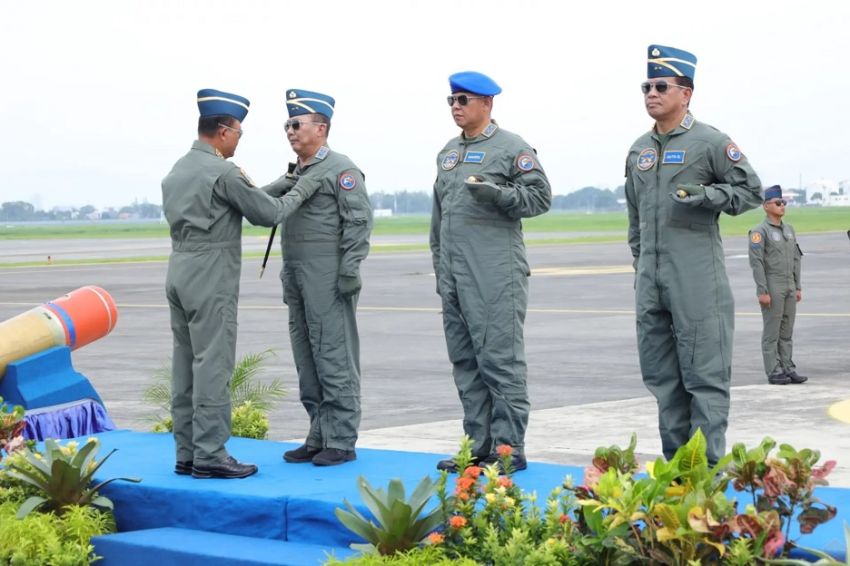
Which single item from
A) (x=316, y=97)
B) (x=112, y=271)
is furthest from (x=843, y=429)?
(x=112, y=271)

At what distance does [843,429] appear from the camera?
10.2 meters

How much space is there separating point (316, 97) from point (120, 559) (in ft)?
8.74

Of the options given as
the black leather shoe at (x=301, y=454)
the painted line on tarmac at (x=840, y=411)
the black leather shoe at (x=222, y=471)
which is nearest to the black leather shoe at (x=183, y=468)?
the black leather shoe at (x=222, y=471)

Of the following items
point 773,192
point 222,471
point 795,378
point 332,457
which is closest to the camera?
point 222,471

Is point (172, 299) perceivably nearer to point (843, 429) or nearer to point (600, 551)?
point (600, 551)

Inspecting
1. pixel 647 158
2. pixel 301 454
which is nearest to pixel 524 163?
pixel 647 158

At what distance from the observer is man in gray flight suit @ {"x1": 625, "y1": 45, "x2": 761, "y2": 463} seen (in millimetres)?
6535

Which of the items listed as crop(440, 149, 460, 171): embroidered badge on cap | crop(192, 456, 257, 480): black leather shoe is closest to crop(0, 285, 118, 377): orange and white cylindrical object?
crop(192, 456, 257, 480): black leather shoe

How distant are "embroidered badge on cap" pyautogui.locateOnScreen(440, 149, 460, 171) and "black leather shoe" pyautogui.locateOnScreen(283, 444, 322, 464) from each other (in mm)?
1703

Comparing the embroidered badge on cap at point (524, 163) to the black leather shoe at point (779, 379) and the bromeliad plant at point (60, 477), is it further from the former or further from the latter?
the black leather shoe at point (779, 379)

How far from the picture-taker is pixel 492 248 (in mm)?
7203

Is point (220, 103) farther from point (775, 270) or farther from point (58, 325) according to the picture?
point (775, 270)

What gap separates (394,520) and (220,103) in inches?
104

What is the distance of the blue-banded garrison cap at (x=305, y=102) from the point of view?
7.56m
